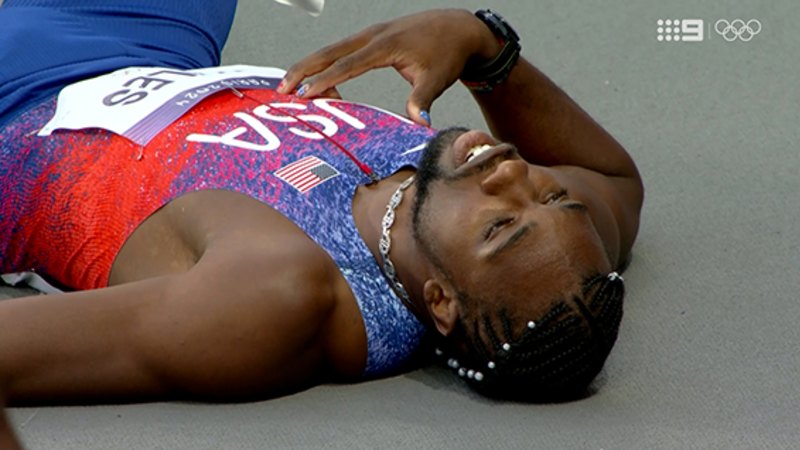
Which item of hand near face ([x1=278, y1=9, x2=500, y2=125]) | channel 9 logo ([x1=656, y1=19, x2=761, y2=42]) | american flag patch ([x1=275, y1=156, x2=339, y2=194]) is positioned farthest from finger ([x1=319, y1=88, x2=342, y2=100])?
channel 9 logo ([x1=656, y1=19, x2=761, y2=42])

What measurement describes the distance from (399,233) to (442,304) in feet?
0.33

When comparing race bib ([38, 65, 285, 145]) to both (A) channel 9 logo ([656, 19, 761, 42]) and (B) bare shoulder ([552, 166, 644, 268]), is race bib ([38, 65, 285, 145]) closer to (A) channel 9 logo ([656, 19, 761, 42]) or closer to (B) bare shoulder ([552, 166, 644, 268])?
(B) bare shoulder ([552, 166, 644, 268])

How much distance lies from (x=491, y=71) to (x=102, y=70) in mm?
522

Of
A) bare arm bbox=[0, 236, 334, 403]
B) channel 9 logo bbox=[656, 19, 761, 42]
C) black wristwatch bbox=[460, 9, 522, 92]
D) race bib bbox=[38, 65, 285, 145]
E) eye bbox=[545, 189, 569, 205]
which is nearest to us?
bare arm bbox=[0, 236, 334, 403]

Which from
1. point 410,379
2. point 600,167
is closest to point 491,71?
point 600,167

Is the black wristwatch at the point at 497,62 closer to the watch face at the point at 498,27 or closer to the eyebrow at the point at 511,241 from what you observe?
the watch face at the point at 498,27

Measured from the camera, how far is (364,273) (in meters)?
1.58

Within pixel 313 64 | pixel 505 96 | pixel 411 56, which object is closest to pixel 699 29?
pixel 505 96

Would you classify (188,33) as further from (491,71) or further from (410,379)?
(410,379)

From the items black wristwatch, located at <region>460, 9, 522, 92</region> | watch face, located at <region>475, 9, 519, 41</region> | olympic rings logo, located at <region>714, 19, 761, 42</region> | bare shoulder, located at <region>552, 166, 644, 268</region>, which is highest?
watch face, located at <region>475, 9, 519, 41</region>

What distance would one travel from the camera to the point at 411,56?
6.09 feet

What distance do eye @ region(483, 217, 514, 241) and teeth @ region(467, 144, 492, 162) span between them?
10 centimetres

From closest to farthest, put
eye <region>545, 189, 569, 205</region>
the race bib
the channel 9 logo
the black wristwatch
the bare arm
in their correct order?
the bare arm, eye <region>545, 189, 569, 205</region>, the race bib, the black wristwatch, the channel 9 logo

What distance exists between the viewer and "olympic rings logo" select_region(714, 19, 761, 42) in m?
2.68
